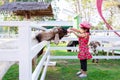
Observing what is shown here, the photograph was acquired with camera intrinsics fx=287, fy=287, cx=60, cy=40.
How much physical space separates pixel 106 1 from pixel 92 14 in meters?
6.98

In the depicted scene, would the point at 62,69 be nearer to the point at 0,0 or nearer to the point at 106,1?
the point at 106,1

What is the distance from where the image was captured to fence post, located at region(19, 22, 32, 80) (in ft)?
6.52

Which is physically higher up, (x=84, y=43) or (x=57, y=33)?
(x=57, y=33)

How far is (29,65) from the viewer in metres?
2.05

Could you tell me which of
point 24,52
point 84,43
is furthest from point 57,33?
point 24,52

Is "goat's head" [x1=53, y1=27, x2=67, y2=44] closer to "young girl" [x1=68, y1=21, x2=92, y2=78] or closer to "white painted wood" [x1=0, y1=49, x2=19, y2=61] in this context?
"young girl" [x1=68, y1=21, x2=92, y2=78]

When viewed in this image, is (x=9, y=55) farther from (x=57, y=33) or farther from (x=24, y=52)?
(x=57, y=33)

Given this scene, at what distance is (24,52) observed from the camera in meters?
2.02

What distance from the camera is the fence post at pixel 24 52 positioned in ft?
6.52

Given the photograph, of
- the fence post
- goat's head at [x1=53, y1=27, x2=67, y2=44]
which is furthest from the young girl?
the fence post

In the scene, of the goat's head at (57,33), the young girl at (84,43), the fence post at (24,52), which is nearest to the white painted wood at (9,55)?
the fence post at (24,52)

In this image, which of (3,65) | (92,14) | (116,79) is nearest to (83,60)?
(116,79)

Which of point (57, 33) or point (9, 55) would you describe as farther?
point (57, 33)

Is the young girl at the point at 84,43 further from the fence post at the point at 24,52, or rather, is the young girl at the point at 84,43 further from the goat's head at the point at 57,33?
the fence post at the point at 24,52
